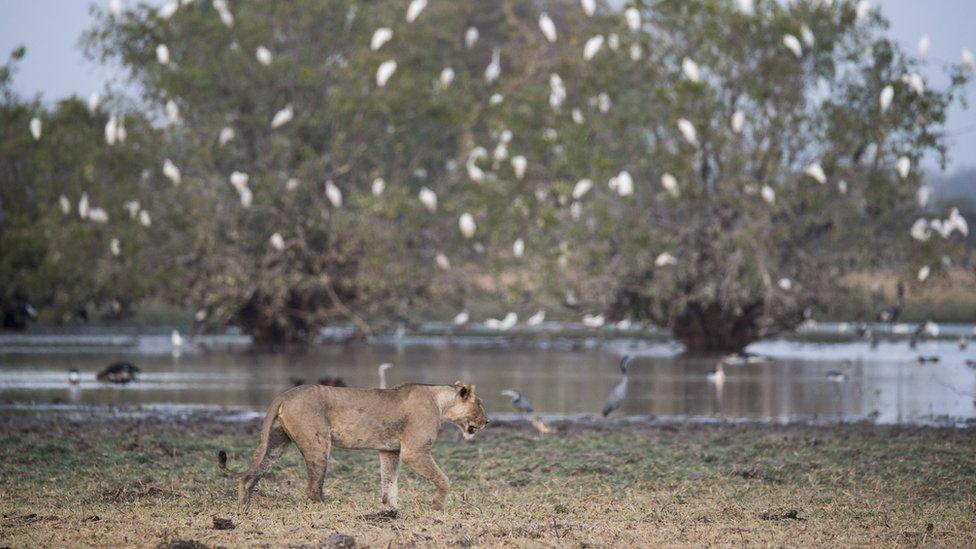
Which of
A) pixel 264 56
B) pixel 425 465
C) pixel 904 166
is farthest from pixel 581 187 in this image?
pixel 425 465

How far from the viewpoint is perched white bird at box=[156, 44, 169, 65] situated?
1444 inches

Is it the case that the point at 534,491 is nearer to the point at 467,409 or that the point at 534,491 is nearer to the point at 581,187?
the point at 467,409

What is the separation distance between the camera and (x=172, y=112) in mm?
36656

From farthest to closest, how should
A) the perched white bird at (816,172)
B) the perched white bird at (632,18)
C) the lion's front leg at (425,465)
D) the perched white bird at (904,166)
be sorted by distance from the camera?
the perched white bird at (632,18) → the perched white bird at (904,166) → the perched white bird at (816,172) → the lion's front leg at (425,465)

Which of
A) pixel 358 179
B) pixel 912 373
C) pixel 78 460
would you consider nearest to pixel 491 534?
pixel 78 460

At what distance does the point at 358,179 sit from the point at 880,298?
49.9ft

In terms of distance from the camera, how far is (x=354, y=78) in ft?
128

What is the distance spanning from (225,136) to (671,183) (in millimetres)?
11477

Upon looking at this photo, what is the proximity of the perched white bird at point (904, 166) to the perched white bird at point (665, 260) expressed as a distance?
544 centimetres

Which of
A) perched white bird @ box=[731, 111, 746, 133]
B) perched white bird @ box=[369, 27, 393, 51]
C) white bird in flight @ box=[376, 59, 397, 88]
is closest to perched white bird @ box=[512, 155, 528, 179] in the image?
white bird in flight @ box=[376, 59, 397, 88]

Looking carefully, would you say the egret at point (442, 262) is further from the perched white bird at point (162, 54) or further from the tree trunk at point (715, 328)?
the perched white bird at point (162, 54)

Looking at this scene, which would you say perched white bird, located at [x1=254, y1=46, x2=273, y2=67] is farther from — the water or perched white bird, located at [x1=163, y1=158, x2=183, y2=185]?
the water

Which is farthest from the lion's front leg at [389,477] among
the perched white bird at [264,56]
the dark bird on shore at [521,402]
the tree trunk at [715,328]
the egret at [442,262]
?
the egret at [442,262]

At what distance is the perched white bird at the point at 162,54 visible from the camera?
36688 mm
